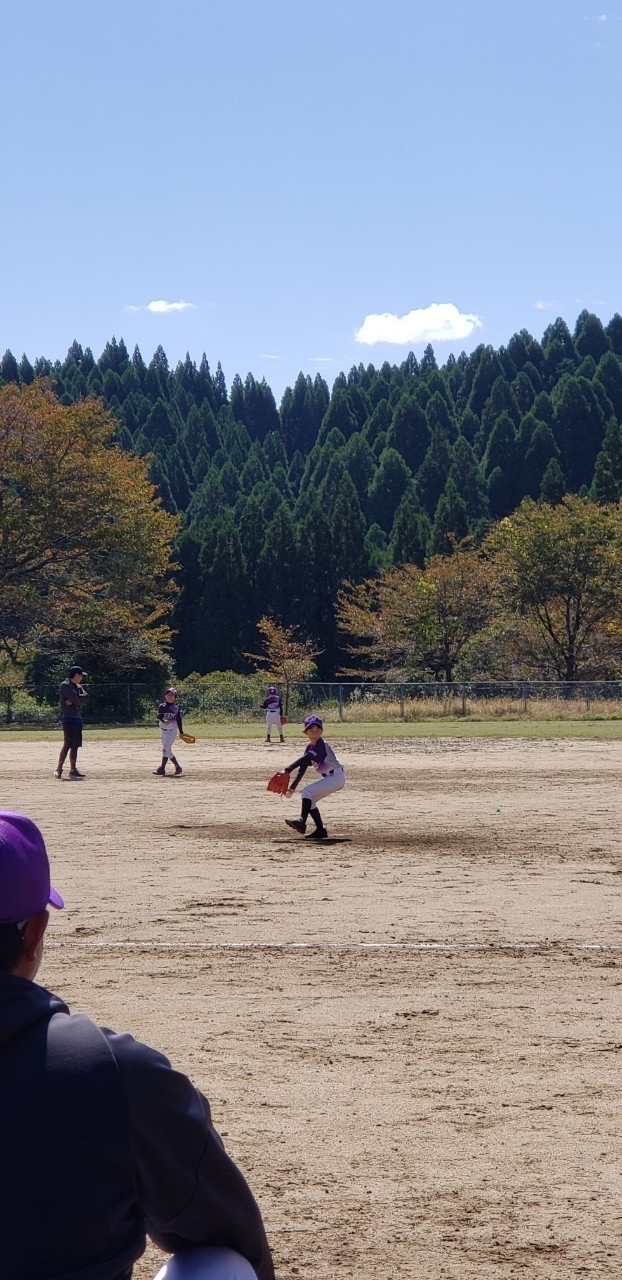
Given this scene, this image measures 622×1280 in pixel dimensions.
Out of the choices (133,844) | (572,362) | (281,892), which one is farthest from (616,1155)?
(572,362)

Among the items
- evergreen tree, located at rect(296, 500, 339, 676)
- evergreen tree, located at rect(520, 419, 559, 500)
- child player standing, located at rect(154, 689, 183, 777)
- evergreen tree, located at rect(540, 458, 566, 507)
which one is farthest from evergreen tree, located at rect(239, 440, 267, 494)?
child player standing, located at rect(154, 689, 183, 777)

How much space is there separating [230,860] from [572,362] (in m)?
162

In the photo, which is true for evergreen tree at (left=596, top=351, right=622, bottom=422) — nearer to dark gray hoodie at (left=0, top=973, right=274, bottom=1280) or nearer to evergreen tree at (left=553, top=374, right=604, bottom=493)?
evergreen tree at (left=553, top=374, right=604, bottom=493)

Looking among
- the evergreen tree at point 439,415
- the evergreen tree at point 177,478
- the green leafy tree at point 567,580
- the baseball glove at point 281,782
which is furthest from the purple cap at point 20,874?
the evergreen tree at point 439,415

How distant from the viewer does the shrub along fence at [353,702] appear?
4688 cm

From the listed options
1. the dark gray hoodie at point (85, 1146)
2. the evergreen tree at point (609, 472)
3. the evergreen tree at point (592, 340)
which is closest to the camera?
the dark gray hoodie at point (85, 1146)

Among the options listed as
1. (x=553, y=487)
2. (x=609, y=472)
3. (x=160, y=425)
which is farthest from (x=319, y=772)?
(x=160, y=425)

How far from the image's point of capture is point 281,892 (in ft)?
43.0

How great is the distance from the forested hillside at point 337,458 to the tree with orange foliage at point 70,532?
2781cm

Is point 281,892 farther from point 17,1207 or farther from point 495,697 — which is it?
point 495,697

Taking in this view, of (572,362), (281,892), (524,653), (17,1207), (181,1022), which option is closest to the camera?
(17,1207)

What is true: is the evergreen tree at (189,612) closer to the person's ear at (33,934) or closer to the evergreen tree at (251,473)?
the evergreen tree at (251,473)

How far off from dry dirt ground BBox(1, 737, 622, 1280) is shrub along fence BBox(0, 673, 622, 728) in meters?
27.3

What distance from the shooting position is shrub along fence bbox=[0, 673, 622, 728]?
154 ft
